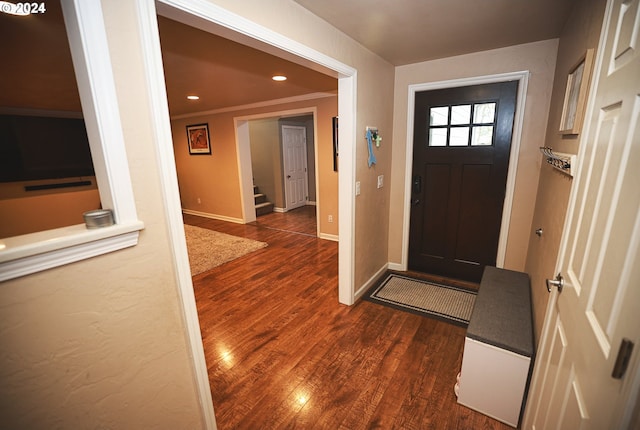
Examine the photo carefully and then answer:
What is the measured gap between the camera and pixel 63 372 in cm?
90

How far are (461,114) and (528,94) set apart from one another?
541 millimetres

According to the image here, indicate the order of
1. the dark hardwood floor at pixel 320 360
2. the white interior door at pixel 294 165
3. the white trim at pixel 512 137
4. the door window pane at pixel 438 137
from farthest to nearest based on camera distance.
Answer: the white interior door at pixel 294 165, the door window pane at pixel 438 137, the white trim at pixel 512 137, the dark hardwood floor at pixel 320 360

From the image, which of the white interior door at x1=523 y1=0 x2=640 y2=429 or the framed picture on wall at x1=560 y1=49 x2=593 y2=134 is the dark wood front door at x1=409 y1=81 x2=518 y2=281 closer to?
the framed picture on wall at x1=560 y1=49 x2=593 y2=134

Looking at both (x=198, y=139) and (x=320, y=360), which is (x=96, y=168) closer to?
(x=320, y=360)

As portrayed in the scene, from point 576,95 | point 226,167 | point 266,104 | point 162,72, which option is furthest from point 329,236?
point 162,72

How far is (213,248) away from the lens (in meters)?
4.37

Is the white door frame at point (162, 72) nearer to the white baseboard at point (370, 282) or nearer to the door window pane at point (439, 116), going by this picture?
the door window pane at point (439, 116)

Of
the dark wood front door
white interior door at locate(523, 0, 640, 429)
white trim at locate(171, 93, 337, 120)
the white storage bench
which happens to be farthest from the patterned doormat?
white trim at locate(171, 93, 337, 120)

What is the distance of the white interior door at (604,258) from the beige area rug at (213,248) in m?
3.52

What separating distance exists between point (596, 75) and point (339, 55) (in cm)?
156

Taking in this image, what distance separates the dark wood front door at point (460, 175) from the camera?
8.73 ft

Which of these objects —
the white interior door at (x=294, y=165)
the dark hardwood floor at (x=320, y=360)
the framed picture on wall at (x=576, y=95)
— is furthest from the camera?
the white interior door at (x=294, y=165)

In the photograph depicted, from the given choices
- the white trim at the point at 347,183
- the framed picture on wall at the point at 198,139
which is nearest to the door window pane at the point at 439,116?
the white trim at the point at 347,183

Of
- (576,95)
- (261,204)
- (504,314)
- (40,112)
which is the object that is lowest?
(261,204)
